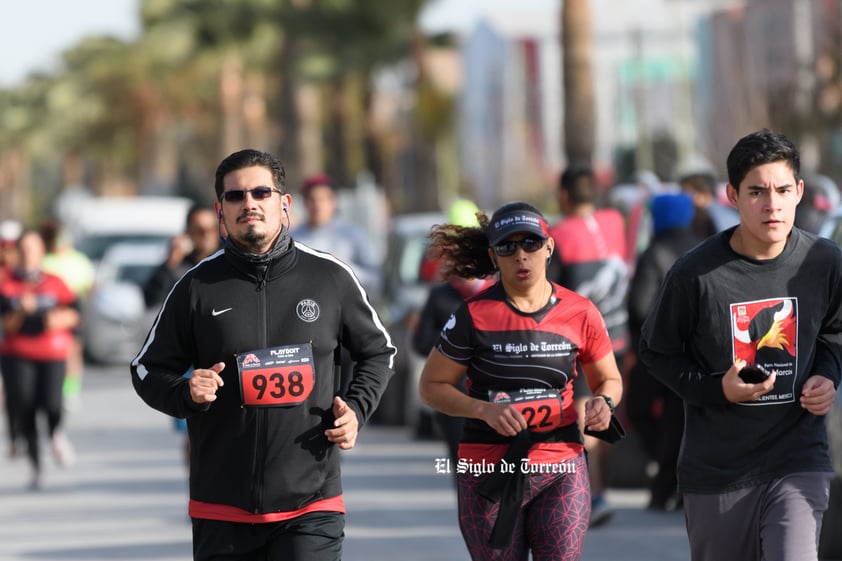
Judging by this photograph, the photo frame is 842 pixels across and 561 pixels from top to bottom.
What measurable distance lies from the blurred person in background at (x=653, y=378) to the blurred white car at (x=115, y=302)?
683 inches

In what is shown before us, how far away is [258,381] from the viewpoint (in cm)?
596

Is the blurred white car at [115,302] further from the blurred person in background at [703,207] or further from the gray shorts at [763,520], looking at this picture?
the gray shorts at [763,520]

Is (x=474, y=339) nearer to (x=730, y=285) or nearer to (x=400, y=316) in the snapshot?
(x=730, y=285)

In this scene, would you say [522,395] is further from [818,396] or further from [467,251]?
[818,396]

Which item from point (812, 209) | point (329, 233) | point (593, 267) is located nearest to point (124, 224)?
point (329, 233)

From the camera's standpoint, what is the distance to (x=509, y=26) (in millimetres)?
72188

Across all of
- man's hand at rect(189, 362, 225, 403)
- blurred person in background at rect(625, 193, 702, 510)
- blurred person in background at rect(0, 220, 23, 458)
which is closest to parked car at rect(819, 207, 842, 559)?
blurred person in background at rect(625, 193, 702, 510)

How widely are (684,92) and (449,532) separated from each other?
34.1m

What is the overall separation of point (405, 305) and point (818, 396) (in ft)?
36.2

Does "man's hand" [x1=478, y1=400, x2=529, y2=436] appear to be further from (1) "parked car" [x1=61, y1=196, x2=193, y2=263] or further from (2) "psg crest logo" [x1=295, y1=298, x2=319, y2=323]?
(1) "parked car" [x1=61, y1=196, x2=193, y2=263]

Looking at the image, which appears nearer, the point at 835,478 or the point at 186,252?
the point at 835,478

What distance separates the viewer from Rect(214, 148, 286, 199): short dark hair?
20.2 ft

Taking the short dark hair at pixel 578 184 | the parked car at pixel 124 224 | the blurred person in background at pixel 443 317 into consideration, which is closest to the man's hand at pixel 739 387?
the blurred person in background at pixel 443 317

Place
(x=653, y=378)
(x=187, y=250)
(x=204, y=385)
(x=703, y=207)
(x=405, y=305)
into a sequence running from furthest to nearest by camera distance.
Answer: (x=405, y=305), (x=187, y=250), (x=703, y=207), (x=653, y=378), (x=204, y=385)
